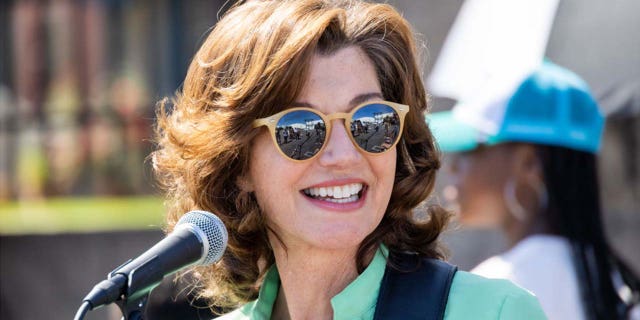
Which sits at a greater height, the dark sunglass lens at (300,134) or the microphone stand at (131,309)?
the dark sunglass lens at (300,134)

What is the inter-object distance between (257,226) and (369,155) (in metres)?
0.40

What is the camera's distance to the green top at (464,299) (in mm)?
2256

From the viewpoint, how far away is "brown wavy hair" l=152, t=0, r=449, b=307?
95.7 inches

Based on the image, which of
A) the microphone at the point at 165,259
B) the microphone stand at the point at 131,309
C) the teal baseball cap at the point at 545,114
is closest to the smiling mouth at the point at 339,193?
the microphone at the point at 165,259

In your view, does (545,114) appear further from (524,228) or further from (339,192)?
(339,192)

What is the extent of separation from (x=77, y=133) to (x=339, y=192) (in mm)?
6950

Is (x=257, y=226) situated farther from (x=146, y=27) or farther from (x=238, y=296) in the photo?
(x=146, y=27)

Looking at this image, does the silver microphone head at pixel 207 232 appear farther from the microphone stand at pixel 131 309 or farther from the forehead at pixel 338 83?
the forehead at pixel 338 83

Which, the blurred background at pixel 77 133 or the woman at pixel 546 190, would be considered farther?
the blurred background at pixel 77 133

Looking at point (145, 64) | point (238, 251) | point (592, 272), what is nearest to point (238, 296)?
point (238, 251)

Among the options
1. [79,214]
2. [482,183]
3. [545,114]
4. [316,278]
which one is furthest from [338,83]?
[79,214]

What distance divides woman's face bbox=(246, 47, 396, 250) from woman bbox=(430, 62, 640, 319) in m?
1.12

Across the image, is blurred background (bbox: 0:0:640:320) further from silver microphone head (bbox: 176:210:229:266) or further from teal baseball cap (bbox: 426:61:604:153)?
silver microphone head (bbox: 176:210:229:266)

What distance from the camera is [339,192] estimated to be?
238 cm
